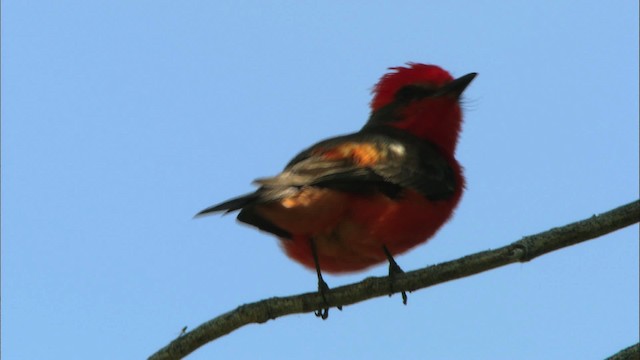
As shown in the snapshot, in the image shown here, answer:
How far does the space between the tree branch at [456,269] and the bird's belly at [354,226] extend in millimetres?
876

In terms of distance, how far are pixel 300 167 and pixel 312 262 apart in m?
0.80

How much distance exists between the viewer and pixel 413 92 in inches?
317

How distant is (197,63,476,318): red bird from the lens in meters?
6.12

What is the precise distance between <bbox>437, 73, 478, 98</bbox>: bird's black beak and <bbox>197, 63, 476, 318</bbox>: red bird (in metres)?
0.48

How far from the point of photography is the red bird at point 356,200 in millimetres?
6121

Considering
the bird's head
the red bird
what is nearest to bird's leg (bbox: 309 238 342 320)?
the red bird

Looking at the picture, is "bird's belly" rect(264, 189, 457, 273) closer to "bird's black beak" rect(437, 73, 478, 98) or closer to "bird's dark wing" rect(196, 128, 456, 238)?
"bird's dark wing" rect(196, 128, 456, 238)

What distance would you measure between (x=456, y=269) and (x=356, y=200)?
1.36 metres

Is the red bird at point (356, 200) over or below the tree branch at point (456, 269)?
over

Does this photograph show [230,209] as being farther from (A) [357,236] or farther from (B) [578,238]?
(B) [578,238]

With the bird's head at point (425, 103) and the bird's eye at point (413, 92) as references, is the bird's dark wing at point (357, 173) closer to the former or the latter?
the bird's head at point (425, 103)

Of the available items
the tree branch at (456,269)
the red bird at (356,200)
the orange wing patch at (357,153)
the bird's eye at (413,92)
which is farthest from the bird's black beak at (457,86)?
the tree branch at (456,269)

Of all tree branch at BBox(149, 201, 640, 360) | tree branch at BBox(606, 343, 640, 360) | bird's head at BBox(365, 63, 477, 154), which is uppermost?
bird's head at BBox(365, 63, 477, 154)

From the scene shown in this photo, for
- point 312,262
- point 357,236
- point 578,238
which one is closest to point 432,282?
point 578,238
